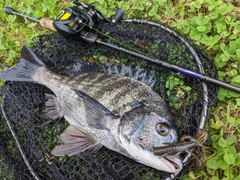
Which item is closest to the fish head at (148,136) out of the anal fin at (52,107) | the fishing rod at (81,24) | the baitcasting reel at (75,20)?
the fishing rod at (81,24)

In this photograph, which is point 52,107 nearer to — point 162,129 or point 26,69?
point 26,69

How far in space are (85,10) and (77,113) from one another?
3.22 ft

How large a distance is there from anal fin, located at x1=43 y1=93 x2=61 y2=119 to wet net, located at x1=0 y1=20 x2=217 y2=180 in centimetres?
7

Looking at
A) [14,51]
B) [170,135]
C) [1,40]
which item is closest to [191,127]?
[170,135]

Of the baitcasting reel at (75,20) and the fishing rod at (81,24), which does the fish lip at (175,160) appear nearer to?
the fishing rod at (81,24)

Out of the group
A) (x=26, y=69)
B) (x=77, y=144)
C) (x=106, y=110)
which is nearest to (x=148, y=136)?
(x=106, y=110)

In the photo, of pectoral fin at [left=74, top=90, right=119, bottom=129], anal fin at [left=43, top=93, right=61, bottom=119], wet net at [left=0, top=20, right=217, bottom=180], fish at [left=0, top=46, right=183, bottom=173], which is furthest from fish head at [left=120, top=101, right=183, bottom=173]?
anal fin at [left=43, top=93, right=61, bottom=119]

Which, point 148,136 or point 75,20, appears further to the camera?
point 75,20

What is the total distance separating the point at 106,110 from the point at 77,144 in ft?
1.44

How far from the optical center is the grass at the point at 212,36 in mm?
2357

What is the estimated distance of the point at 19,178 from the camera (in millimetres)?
2705

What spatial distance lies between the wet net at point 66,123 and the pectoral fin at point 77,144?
0.37 ft

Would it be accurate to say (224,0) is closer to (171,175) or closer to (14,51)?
(171,175)

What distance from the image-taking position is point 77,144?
2418 mm
